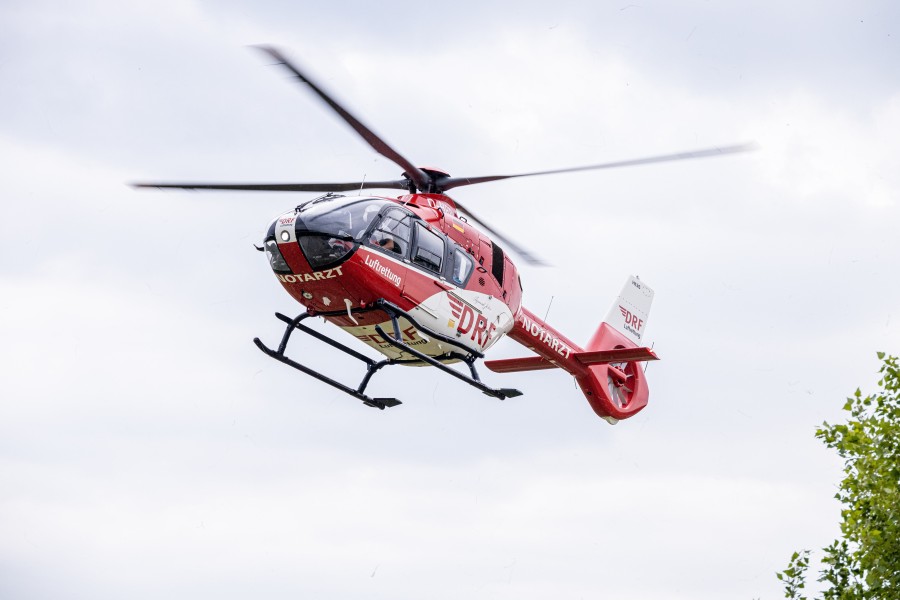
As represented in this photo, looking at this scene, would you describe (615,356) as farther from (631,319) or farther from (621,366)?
(631,319)

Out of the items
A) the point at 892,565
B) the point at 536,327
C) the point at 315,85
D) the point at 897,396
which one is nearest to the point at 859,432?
the point at 897,396

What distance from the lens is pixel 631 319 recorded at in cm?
3203

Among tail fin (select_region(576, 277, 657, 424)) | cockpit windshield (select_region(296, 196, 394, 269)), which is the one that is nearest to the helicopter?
cockpit windshield (select_region(296, 196, 394, 269))

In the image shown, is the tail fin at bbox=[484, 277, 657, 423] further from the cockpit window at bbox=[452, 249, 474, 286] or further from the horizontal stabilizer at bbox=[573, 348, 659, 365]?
the cockpit window at bbox=[452, 249, 474, 286]

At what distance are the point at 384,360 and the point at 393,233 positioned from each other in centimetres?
317

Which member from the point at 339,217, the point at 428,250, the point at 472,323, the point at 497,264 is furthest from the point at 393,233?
the point at 497,264

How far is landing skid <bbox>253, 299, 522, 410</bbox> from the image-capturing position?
21984 mm

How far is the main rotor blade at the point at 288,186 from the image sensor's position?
22.9 m

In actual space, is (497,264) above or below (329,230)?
above

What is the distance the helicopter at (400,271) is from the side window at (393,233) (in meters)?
0.02

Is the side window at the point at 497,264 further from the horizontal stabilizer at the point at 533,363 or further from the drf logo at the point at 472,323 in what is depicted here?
the horizontal stabilizer at the point at 533,363

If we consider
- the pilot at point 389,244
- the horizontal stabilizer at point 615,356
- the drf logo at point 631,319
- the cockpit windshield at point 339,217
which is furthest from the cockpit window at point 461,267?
the drf logo at point 631,319

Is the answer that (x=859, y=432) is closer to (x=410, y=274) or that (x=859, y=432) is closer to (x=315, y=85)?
(x=410, y=274)

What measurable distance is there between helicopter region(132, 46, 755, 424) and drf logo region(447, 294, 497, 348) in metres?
0.02
